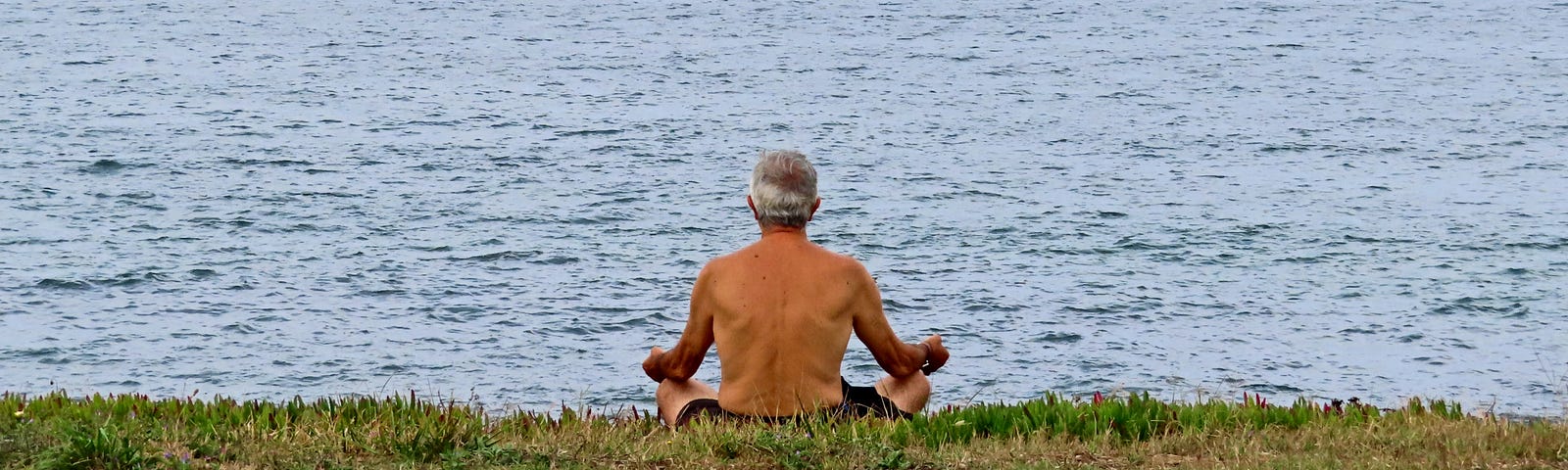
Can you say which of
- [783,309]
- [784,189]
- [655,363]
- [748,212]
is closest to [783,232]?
[784,189]

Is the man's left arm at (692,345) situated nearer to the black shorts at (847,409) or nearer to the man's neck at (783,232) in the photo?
the black shorts at (847,409)

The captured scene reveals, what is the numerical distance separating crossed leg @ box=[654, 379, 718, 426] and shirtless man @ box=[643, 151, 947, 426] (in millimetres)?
218

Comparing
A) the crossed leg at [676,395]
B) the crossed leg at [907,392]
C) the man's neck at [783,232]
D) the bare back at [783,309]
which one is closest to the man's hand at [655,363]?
the crossed leg at [676,395]

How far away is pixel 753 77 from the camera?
32.3m

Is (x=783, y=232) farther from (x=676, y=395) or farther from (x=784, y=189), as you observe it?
(x=676, y=395)

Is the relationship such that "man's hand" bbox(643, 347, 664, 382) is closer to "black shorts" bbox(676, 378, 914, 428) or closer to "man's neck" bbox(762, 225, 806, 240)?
"black shorts" bbox(676, 378, 914, 428)

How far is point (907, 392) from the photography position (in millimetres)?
8125

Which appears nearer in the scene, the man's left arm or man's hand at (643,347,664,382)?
the man's left arm

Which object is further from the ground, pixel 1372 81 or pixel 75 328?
pixel 75 328

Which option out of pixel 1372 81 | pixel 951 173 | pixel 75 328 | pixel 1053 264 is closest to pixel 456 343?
pixel 75 328

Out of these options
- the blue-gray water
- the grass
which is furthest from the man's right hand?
the blue-gray water

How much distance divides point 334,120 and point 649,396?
14747 millimetres

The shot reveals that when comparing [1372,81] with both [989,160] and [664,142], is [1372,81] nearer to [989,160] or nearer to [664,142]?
[989,160]

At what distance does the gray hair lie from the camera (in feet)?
24.2
